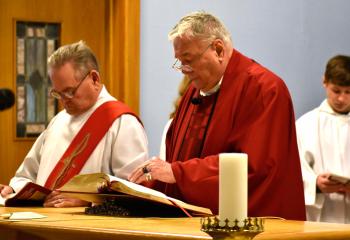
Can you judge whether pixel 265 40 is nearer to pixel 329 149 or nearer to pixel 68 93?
pixel 329 149

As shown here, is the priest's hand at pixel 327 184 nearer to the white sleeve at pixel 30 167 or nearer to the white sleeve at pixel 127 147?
the white sleeve at pixel 127 147

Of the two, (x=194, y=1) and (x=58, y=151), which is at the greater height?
(x=194, y=1)

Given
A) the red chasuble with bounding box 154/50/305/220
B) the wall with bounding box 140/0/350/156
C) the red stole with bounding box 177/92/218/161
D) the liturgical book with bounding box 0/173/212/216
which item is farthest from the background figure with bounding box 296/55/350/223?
the liturgical book with bounding box 0/173/212/216

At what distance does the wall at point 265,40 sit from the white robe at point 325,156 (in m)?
0.66

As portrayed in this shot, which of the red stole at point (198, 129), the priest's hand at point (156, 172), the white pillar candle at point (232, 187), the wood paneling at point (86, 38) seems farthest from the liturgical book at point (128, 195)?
the wood paneling at point (86, 38)

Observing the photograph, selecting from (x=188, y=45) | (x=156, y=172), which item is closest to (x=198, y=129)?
(x=188, y=45)

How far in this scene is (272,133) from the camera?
3.72 metres

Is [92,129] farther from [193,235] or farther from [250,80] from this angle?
[193,235]

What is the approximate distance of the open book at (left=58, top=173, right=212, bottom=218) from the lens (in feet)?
10.6

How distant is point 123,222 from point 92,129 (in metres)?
1.72

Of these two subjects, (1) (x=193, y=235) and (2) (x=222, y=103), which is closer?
(1) (x=193, y=235)

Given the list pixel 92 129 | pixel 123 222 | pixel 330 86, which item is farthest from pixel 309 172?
pixel 123 222

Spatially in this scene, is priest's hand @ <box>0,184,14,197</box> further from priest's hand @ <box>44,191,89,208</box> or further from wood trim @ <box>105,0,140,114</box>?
wood trim @ <box>105,0,140,114</box>

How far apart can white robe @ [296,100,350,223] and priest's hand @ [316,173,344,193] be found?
0.14 feet
